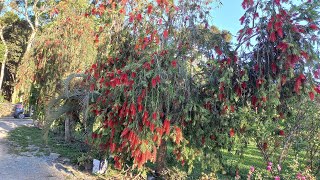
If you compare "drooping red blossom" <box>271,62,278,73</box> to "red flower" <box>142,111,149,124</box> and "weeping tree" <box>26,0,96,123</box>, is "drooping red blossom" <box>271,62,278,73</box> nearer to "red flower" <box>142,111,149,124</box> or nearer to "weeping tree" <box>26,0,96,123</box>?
"red flower" <box>142,111,149,124</box>

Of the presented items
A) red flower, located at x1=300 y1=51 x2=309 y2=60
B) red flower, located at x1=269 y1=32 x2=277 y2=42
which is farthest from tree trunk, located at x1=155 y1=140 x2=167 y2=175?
red flower, located at x1=300 y1=51 x2=309 y2=60

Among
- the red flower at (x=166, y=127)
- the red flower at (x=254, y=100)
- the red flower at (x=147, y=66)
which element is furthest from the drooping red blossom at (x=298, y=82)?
the red flower at (x=147, y=66)

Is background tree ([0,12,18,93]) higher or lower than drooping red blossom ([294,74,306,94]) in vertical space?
higher

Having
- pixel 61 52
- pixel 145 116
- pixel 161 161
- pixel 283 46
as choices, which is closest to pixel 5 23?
pixel 61 52

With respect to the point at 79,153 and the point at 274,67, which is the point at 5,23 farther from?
the point at 274,67

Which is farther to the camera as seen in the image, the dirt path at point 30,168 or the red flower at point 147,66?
the dirt path at point 30,168

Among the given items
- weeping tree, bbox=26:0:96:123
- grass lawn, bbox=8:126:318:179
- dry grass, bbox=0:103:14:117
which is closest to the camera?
grass lawn, bbox=8:126:318:179

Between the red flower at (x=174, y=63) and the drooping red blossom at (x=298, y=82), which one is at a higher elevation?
the red flower at (x=174, y=63)

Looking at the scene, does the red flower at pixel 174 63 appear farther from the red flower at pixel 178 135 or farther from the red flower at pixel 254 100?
the red flower at pixel 254 100

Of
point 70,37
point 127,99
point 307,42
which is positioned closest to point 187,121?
point 127,99

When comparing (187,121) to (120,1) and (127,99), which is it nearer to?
(127,99)

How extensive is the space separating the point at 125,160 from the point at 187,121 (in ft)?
4.99

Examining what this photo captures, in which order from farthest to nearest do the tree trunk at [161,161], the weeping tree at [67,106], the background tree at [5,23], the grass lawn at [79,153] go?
1. the background tree at [5,23]
2. the grass lawn at [79,153]
3. the weeping tree at [67,106]
4. the tree trunk at [161,161]

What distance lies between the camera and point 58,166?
7.55 m
